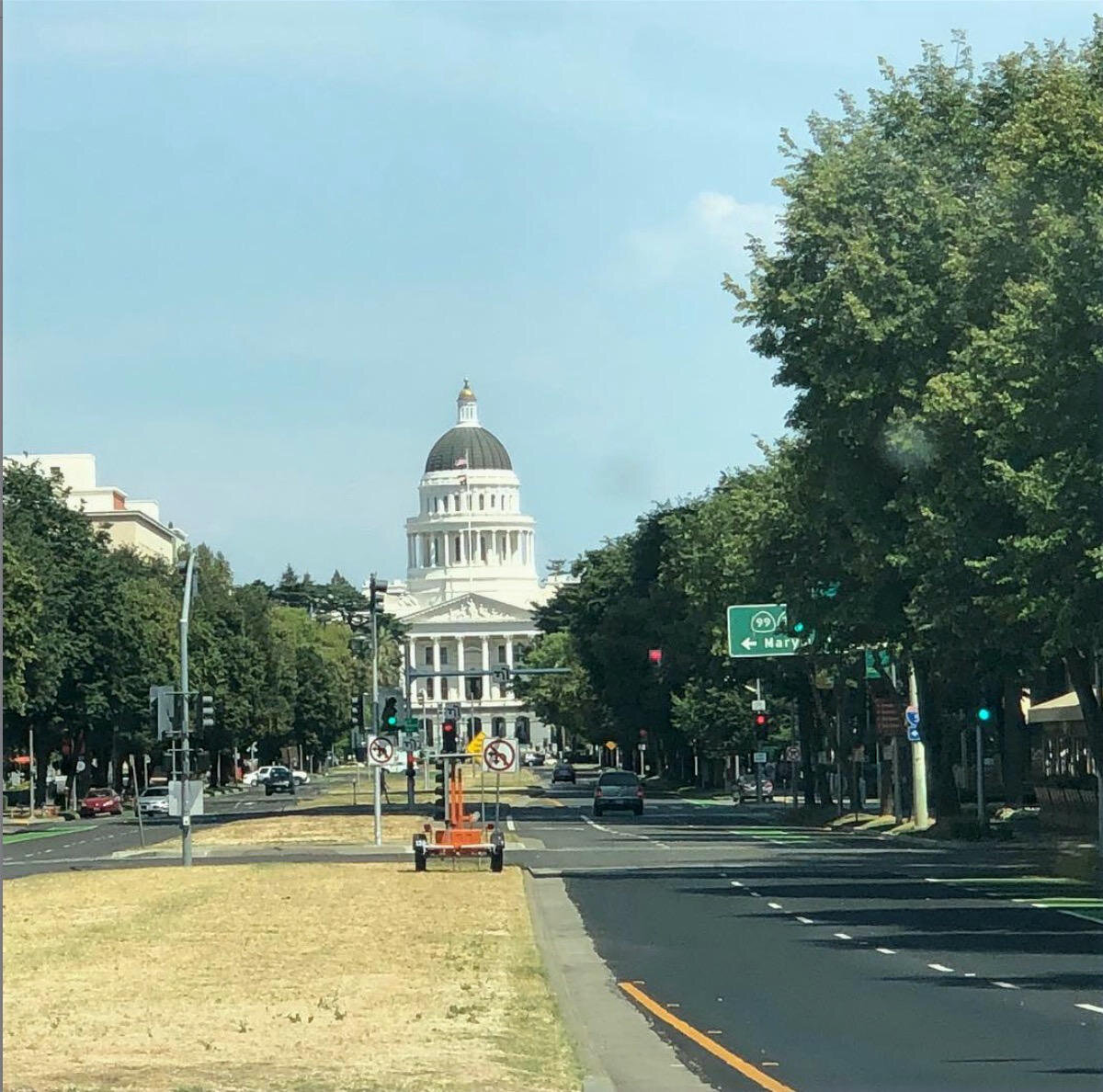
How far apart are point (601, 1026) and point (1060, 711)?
47.7 metres

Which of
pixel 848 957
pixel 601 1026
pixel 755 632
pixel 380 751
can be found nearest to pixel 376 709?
pixel 380 751

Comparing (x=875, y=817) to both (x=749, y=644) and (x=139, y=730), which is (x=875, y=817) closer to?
(x=749, y=644)

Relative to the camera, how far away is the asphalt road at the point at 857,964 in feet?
47.7

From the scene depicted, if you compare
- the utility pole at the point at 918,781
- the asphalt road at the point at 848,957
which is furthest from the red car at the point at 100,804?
the utility pole at the point at 918,781

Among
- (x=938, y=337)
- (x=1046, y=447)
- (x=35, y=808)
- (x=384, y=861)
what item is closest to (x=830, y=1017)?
(x=1046, y=447)

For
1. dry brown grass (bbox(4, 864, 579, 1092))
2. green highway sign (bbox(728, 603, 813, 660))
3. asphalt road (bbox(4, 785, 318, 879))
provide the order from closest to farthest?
dry brown grass (bbox(4, 864, 579, 1092)) → asphalt road (bbox(4, 785, 318, 879)) → green highway sign (bbox(728, 603, 813, 660))

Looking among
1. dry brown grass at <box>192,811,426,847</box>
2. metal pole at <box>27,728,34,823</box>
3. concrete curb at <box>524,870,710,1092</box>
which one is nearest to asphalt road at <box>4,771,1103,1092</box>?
concrete curb at <box>524,870,710,1092</box>

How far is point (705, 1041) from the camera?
15688mm

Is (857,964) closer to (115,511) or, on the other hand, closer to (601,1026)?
(601,1026)

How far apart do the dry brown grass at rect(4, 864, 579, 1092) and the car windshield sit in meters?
45.0

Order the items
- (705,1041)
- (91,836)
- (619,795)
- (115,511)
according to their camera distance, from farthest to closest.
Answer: (115,511), (619,795), (91,836), (705,1041)

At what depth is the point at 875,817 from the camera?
6444 centimetres

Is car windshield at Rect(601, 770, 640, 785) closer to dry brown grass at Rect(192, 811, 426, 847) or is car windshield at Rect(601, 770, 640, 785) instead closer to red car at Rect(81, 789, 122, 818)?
dry brown grass at Rect(192, 811, 426, 847)

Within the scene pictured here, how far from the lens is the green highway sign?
64.4 metres
